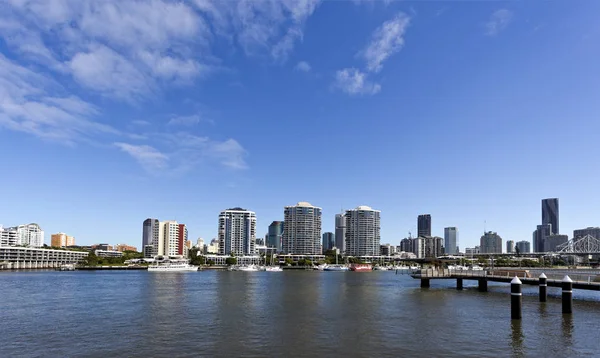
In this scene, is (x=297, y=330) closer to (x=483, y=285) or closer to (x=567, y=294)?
(x=567, y=294)

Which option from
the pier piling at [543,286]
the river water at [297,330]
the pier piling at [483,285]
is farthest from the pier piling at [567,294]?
the pier piling at [483,285]

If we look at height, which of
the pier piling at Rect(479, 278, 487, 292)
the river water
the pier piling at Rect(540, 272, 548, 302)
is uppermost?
the pier piling at Rect(540, 272, 548, 302)

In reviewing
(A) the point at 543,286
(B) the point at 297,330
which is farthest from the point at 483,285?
(B) the point at 297,330

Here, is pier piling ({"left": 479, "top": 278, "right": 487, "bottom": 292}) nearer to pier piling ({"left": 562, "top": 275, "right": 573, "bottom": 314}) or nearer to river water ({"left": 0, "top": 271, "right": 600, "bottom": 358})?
river water ({"left": 0, "top": 271, "right": 600, "bottom": 358})

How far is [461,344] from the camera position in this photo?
3653cm

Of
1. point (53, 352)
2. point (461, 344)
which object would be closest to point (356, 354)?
point (461, 344)

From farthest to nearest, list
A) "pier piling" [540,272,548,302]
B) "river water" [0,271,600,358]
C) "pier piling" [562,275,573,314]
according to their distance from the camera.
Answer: "pier piling" [540,272,548,302] → "pier piling" [562,275,573,314] → "river water" [0,271,600,358]

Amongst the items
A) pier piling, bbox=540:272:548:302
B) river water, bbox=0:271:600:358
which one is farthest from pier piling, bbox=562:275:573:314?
pier piling, bbox=540:272:548:302

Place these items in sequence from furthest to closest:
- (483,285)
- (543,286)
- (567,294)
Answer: (483,285), (543,286), (567,294)

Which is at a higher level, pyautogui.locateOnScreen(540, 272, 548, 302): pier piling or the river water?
pyautogui.locateOnScreen(540, 272, 548, 302): pier piling

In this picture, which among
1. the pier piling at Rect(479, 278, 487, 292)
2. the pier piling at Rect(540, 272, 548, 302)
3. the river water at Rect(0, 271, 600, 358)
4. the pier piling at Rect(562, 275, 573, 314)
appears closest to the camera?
the river water at Rect(0, 271, 600, 358)

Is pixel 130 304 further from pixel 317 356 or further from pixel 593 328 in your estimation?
pixel 593 328

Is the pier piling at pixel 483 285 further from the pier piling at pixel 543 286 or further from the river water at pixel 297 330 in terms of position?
the pier piling at pixel 543 286

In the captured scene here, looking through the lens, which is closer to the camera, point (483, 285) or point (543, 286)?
point (543, 286)
